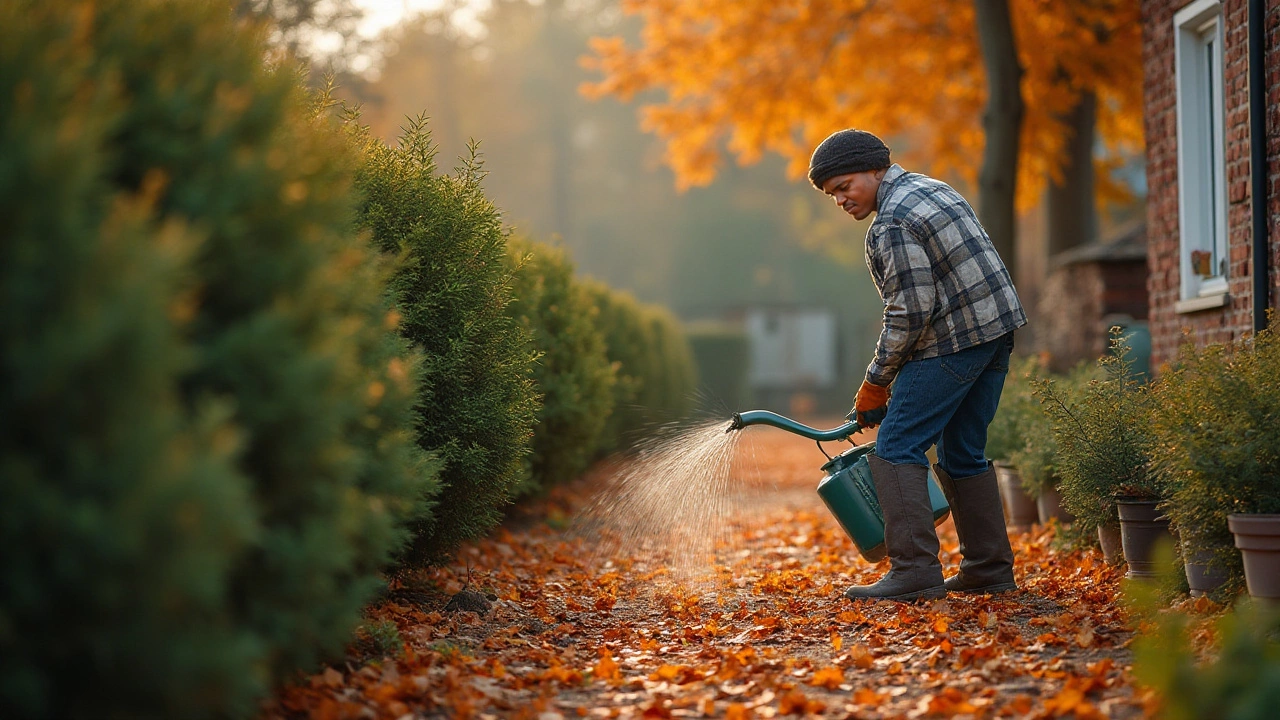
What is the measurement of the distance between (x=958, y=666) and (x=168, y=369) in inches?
105

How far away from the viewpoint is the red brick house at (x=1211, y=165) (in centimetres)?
565

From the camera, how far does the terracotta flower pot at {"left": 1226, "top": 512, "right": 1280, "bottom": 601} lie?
370 centimetres

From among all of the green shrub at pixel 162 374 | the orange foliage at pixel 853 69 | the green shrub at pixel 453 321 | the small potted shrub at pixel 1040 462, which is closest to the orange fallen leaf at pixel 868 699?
the green shrub at pixel 162 374

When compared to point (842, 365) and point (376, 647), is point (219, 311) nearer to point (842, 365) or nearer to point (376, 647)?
point (376, 647)

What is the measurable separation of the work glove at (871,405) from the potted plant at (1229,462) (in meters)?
1.11

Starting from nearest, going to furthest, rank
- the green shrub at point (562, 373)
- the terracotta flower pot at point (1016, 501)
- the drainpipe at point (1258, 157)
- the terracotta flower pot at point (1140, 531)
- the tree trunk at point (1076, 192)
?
the terracotta flower pot at point (1140, 531), the drainpipe at point (1258, 157), the terracotta flower pot at point (1016, 501), the green shrub at point (562, 373), the tree trunk at point (1076, 192)

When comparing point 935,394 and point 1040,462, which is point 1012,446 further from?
point 935,394

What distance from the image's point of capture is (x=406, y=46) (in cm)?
3678

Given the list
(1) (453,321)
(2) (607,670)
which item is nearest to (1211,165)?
(1) (453,321)

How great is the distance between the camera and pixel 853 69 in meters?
13.1

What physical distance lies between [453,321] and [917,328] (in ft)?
6.47

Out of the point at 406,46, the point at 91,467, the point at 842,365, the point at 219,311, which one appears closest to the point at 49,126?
the point at 219,311

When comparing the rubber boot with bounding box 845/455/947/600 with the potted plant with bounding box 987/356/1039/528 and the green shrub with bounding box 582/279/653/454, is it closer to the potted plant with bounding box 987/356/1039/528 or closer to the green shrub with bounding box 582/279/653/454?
the potted plant with bounding box 987/356/1039/528

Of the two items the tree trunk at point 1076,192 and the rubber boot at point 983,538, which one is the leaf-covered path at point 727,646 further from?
the tree trunk at point 1076,192
